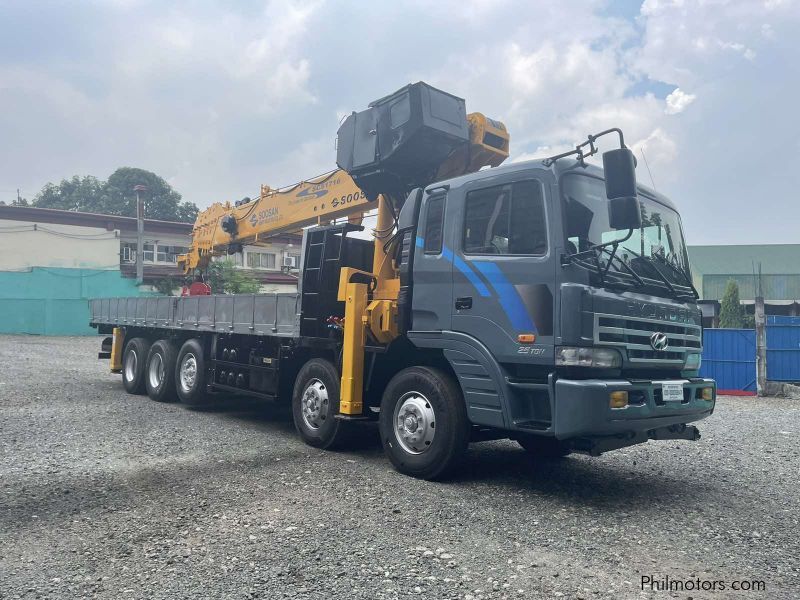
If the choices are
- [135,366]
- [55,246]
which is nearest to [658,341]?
[135,366]

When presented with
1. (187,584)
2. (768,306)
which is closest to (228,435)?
(187,584)

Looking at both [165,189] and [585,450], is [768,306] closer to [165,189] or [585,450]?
[585,450]

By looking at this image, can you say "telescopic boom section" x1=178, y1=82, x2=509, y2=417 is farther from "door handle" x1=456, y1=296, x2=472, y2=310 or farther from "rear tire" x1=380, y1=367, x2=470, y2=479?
"door handle" x1=456, y1=296, x2=472, y2=310

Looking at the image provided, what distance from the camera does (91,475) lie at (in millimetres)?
5930

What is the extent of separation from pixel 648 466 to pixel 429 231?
342 centimetres

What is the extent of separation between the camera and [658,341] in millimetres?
5438

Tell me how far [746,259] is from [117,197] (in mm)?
50115

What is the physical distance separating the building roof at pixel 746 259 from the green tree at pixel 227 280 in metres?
25.8

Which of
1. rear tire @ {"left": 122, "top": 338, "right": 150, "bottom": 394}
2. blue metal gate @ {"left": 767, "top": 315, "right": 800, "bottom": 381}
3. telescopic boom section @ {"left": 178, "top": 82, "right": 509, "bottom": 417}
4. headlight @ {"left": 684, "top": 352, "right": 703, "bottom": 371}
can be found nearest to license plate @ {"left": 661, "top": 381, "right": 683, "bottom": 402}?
headlight @ {"left": 684, "top": 352, "right": 703, "bottom": 371}

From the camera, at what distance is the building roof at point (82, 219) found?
33062 mm

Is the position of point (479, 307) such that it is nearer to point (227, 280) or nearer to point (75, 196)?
point (227, 280)

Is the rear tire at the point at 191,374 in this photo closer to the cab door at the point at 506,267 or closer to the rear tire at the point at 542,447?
the rear tire at the point at 542,447

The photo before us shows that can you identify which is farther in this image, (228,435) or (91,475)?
(228,435)

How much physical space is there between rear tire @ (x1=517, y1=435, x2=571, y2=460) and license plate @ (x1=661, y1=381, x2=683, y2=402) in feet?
5.04
